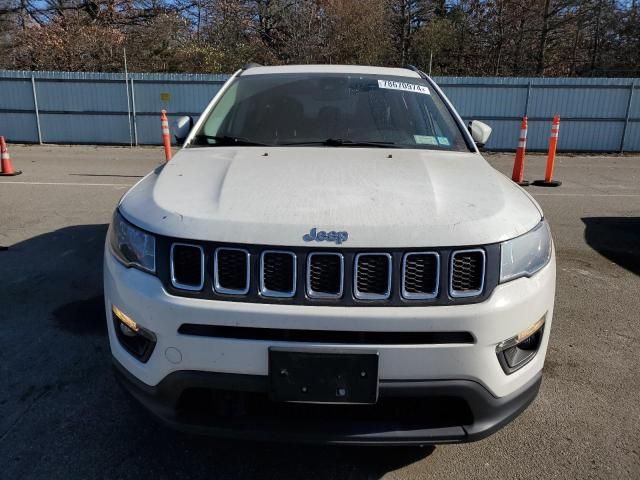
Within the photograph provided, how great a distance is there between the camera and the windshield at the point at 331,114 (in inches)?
129

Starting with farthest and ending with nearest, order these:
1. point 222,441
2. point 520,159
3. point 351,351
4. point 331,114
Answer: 1. point 520,159
2. point 331,114
3. point 222,441
4. point 351,351

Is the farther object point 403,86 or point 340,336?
point 403,86

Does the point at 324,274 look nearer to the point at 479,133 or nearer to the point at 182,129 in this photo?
the point at 182,129

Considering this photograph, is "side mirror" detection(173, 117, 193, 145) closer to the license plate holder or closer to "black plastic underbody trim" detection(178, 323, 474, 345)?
"black plastic underbody trim" detection(178, 323, 474, 345)

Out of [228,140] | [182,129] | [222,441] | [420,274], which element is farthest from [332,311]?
[182,129]

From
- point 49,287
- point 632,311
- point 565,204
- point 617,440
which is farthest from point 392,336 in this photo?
point 565,204

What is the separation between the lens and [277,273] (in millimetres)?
1941

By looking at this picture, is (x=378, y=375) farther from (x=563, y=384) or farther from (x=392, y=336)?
(x=563, y=384)

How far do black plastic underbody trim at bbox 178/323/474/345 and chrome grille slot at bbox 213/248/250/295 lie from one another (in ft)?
0.48

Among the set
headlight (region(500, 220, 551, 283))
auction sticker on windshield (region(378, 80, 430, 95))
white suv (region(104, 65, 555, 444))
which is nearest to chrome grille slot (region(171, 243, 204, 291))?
white suv (region(104, 65, 555, 444))

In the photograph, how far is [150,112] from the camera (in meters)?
16.2

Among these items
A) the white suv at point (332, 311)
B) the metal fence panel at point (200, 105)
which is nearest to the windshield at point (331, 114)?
the white suv at point (332, 311)

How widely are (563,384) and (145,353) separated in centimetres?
241

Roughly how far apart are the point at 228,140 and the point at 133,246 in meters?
1.34
